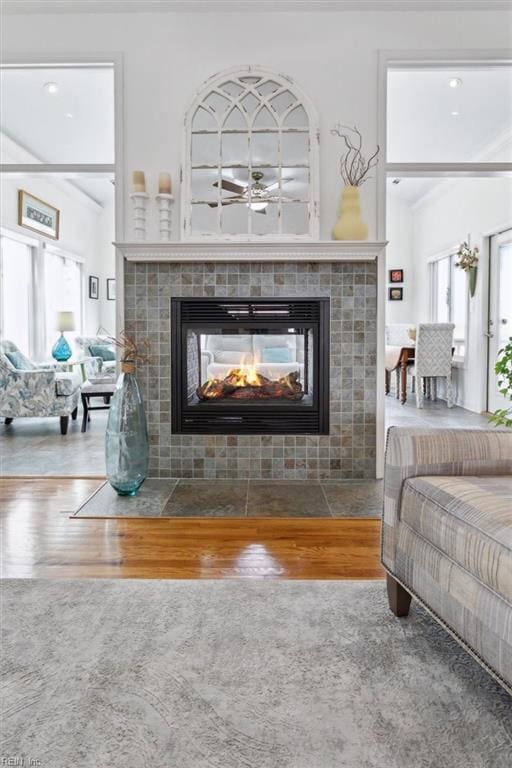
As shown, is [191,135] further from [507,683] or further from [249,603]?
[507,683]

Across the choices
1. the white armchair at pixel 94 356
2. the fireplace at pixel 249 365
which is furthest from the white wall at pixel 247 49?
the white armchair at pixel 94 356

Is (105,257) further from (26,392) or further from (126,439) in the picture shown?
(126,439)

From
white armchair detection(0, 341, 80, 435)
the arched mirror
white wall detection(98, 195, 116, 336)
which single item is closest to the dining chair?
the arched mirror

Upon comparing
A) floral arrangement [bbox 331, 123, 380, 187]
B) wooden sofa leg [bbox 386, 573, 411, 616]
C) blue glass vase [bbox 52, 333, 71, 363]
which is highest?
floral arrangement [bbox 331, 123, 380, 187]

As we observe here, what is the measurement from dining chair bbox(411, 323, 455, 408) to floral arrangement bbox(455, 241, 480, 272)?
0.69 m

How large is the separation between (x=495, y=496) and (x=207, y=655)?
36.0 inches

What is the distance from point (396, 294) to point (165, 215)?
6.03 m

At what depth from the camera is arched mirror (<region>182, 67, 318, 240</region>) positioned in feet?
10.5

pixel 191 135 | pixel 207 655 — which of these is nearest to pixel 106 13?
pixel 191 135

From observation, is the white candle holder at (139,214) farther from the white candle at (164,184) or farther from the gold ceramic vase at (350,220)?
the gold ceramic vase at (350,220)

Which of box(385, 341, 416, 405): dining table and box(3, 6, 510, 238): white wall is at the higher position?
box(3, 6, 510, 238): white wall

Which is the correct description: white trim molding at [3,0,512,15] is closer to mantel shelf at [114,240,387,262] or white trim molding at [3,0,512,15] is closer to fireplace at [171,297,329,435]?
mantel shelf at [114,240,387,262]

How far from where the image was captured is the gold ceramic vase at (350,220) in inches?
122

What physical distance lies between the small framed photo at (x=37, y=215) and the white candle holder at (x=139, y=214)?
3385mm
